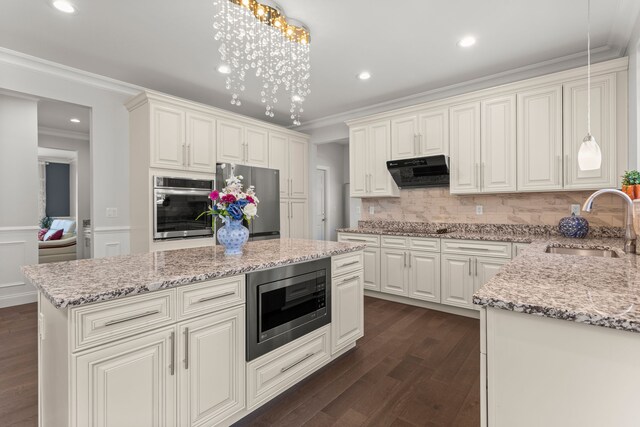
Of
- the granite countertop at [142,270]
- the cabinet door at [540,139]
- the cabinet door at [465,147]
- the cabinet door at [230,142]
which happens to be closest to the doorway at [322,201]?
the cabinet door at [230,142]

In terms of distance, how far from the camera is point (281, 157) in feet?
16.1

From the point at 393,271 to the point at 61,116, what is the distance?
18.6 feet

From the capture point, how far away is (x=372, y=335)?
2.88 m

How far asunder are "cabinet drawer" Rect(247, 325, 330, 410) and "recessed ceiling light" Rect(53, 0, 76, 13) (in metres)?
2.84

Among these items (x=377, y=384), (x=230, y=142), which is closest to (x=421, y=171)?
(x=230, y=142)

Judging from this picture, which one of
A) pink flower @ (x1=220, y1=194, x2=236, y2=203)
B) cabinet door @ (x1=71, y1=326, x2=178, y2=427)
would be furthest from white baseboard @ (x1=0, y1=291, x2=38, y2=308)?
cabinet door @ (x1=71, y1=326, x2=178, y2=427)

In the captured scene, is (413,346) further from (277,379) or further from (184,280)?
(184,280)

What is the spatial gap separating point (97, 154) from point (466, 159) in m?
4.20

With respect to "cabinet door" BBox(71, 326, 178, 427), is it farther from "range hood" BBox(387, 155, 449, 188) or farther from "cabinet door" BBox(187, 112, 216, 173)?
"range hood" BBox(387, 155, 449, 188)

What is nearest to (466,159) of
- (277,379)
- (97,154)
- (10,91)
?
(277,379)

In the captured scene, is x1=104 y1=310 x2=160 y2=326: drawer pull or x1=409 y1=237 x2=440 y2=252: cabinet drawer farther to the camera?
x1=409 y1=237 x2=440 y2=252: cabinet drawer

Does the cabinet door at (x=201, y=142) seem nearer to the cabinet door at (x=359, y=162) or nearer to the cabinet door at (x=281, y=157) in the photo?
the cabinet door at (x=281, y=157)

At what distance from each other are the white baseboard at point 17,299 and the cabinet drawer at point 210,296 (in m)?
3.89

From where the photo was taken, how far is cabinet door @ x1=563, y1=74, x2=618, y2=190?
Result: 2805 millimetres
